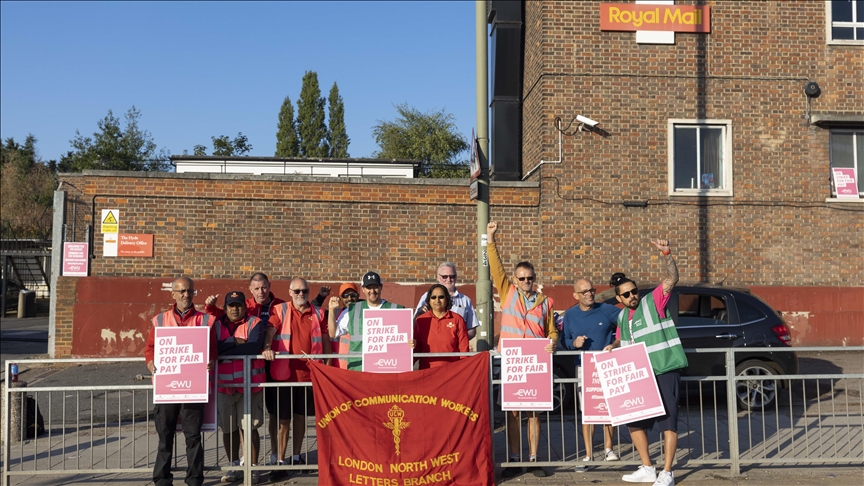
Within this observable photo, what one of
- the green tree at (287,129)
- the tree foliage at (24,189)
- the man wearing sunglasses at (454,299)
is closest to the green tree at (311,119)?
the green tree at (287,129)

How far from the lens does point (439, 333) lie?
24.0ft

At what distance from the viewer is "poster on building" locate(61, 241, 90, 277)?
1482 centimetres

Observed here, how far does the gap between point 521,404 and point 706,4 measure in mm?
11646

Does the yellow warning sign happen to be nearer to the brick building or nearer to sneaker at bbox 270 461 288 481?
the brick building

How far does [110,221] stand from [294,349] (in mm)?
9055

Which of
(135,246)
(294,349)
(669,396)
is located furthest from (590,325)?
(135,246)

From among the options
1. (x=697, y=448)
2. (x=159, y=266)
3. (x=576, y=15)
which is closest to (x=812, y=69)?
(x=576, y=15)

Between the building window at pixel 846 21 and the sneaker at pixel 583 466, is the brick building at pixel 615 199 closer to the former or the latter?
the building window at pixel 846 21

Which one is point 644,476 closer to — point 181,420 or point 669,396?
point 669,396

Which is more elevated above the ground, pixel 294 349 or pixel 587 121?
pixel 587 121

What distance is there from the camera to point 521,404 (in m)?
7.13

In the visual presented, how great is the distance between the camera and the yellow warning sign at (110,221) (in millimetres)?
14977

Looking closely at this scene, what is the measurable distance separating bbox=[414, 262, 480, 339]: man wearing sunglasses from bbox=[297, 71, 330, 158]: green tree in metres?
47.6

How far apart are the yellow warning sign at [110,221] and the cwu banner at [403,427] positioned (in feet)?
31.3
